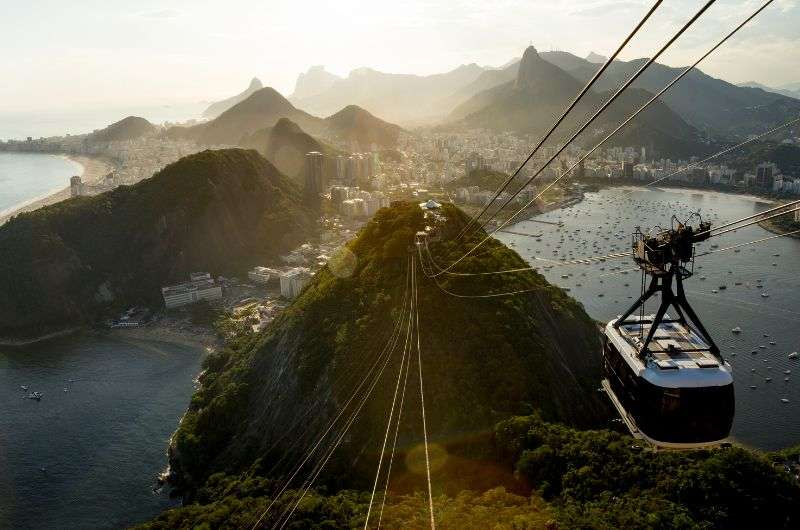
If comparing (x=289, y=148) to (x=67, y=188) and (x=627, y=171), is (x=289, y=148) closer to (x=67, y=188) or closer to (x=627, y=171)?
(x=67, y=188)

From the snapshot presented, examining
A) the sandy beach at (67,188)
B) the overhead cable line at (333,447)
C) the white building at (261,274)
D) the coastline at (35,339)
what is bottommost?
the coastline at (35,339)

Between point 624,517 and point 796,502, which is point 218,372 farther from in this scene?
point 796,502

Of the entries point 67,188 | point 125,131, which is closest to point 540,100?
point 125,131

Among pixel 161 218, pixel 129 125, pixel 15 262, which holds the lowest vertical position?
pixel 15 262

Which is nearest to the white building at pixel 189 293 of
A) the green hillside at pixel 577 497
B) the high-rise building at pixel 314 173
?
the high-rise building at pixel 314 173

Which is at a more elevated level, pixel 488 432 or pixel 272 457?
pixel 488 432

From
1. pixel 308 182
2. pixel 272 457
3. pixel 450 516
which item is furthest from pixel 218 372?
pixel 308 182

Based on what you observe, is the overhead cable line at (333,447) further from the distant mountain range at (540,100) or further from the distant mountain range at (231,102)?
the distant mountain range at (231,102)
